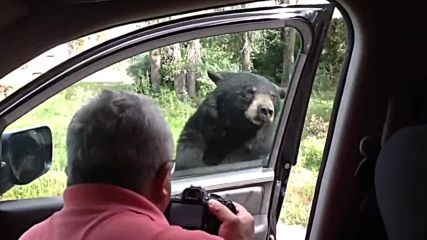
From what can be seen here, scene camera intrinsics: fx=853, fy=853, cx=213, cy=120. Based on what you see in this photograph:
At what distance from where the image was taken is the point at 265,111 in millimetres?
2861

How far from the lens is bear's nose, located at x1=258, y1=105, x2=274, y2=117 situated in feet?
9.29

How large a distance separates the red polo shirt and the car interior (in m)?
0.35

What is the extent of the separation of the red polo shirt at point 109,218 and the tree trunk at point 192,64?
0.95m

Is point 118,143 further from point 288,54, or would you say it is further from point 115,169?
point 288,54

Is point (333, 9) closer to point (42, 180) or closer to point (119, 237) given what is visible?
point (42, 180)

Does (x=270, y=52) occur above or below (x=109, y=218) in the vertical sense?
above

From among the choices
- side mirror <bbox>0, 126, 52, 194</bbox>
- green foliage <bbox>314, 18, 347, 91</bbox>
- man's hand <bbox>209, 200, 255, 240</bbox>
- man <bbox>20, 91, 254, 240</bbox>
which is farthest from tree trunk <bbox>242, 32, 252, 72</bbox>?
man <bbox>20, 91, 254, 240</bbox>

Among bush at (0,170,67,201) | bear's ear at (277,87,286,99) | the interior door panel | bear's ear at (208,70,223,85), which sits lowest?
the interior door panel

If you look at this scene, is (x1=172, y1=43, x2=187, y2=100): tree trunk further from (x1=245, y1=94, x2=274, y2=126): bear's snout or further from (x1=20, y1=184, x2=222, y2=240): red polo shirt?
(x1=20, y1=184, x2=222, y2=240): red polo shirt

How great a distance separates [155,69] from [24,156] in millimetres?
457

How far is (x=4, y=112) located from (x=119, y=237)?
2.53 feet

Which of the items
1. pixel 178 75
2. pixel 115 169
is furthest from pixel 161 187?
pixel 178 75

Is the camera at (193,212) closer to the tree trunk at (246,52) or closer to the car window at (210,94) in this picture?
the car window at (210,94)

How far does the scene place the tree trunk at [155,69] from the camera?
249cm
